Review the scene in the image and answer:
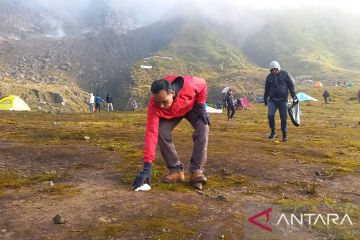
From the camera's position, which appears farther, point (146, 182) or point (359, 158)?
point (359, 158)

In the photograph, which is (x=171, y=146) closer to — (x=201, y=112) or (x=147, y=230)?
(x=201, y=112)

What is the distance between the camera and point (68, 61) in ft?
618

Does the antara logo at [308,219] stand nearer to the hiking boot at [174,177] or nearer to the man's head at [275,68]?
the hiking boot at [174,177]

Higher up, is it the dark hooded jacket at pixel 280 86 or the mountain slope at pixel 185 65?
the mountain slope at pixel 185 65

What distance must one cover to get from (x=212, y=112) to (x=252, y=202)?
4753 cm

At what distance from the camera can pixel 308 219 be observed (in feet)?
21.8

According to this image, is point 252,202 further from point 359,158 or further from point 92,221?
point 359,158

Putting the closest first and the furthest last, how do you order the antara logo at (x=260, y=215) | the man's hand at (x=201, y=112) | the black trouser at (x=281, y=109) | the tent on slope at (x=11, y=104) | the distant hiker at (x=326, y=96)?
1. the antara logo at (x=260, y=215)
2. the man's hand at (x=201, y=112)
3. the black trouser at (x=281, y=109)
4. the tent on slope at (x=11, y=104)
5. the distant hiker at (x=326, y=96)

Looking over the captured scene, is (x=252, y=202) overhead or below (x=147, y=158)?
below

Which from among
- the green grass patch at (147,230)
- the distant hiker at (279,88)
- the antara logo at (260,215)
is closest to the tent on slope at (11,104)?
the distant hiker at (279,88)

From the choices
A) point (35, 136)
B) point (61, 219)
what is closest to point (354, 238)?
point (61, 219)

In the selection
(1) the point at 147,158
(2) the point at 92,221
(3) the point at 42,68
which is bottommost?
(2) the point at 92,221

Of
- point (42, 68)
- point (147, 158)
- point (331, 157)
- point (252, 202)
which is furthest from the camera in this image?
point (42, 68)

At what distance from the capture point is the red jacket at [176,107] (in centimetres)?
862
